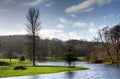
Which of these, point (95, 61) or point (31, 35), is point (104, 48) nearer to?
point (95, 61)

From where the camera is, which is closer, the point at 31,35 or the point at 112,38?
the point at 31,35

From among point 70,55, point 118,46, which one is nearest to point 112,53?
point 118,46

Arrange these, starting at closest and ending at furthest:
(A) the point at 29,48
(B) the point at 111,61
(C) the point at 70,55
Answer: (C) the point at 70,55 < (A) the point at 29,48 < (B) the point at 111,61

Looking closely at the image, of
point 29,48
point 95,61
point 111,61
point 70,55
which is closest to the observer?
point 70,55

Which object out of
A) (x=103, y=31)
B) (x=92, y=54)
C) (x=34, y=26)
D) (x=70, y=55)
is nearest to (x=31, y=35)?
(x=34, y=26)

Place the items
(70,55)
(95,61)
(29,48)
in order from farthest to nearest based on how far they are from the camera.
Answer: (95,61) < (29,48) < (70,55)

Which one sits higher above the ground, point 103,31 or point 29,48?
point 103,31

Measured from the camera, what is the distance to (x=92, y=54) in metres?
126

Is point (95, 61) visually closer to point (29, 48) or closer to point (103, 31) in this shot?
point (103, 31)

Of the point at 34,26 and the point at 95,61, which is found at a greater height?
the point at 34,26

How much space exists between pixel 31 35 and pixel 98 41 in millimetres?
45169

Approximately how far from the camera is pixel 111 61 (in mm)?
112312

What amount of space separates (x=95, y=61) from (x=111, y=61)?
35.3ft

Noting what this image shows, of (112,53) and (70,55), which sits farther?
(112,53)
